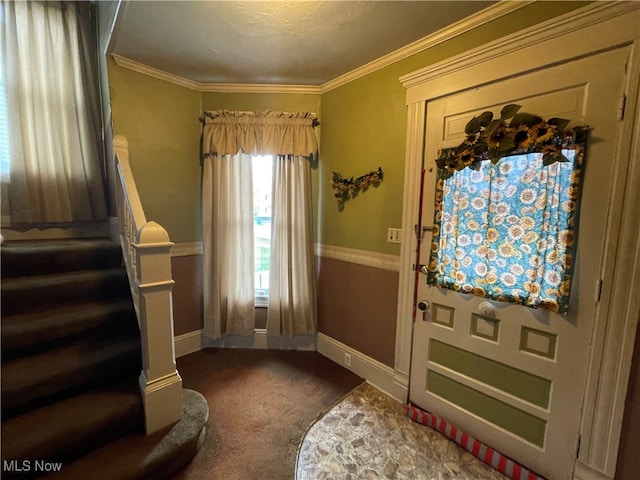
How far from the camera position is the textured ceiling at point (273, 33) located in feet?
4.84

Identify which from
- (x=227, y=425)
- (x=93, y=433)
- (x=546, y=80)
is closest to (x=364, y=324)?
(x=227, y=425)

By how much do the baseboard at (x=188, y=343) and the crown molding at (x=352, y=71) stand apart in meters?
2.27

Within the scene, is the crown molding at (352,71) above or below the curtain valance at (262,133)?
above

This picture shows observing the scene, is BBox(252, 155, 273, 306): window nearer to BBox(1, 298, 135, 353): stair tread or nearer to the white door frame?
BBox(1, 298, 135, 353): stair tread

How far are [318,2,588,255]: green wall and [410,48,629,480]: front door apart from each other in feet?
0.85

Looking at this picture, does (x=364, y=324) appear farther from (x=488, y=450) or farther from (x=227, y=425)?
(x=227, y=425)

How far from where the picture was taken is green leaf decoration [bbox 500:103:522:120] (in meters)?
1.36

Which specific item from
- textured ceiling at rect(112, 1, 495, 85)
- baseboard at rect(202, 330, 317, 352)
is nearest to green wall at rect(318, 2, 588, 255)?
textured ceiling at rect(112, 1, 495, 85)

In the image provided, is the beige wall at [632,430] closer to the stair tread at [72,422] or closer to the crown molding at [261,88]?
the stair tread at [72,422]

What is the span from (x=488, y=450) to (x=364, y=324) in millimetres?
1033

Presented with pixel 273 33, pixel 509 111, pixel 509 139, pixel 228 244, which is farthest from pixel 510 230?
pixel 228 244

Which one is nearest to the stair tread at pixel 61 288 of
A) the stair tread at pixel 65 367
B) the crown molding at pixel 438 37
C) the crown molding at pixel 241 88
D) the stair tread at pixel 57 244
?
the stair tread at pixel 57 244

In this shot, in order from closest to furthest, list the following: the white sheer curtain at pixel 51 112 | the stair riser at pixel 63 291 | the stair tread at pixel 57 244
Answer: the stair riser at pixel 63 291 → the stair tread at pixel 57 244 → the white sheer curtain at pixel 51 112

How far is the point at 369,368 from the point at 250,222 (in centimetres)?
163
